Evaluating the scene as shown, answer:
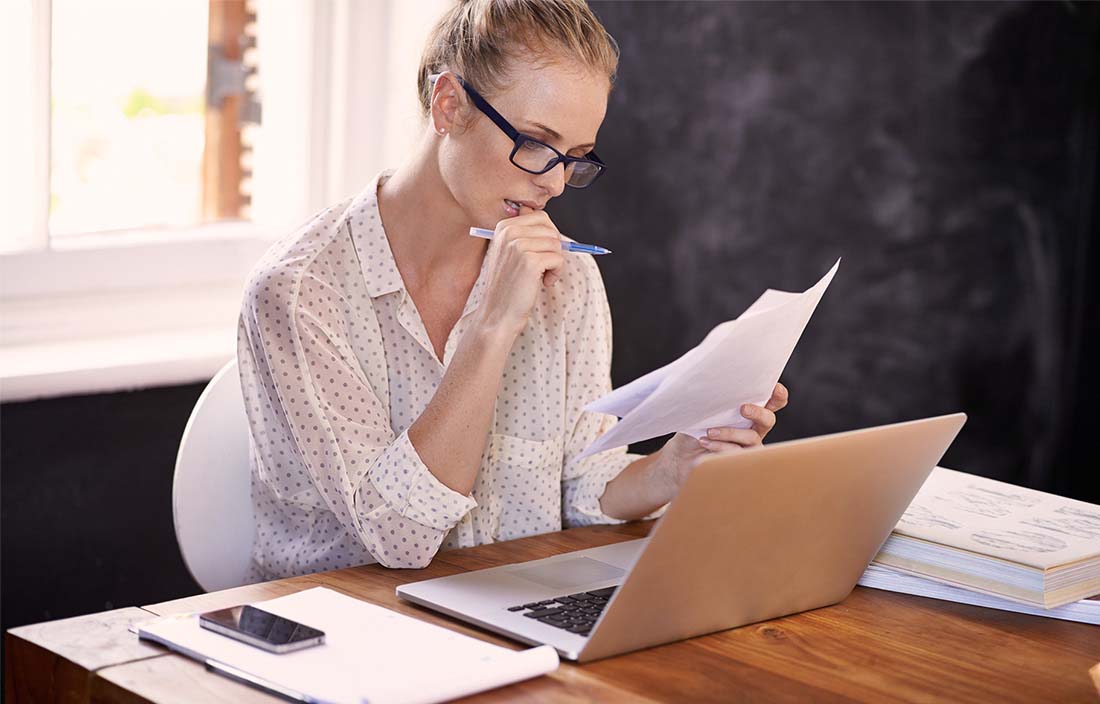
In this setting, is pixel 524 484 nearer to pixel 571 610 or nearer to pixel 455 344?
pixel 455 344

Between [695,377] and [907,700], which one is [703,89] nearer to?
[695,377]

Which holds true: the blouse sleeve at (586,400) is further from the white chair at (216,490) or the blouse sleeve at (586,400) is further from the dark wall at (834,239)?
the dark wall at (834,239)

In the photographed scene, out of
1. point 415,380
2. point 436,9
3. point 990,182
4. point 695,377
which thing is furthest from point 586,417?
point 436,9

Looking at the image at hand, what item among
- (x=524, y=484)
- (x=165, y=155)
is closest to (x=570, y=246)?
(x=524, y=484)

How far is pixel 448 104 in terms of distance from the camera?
62.9 inches

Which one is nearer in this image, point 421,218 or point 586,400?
point 421,218

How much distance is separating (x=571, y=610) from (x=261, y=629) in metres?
0.28

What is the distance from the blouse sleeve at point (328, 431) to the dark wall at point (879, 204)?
1.12 m

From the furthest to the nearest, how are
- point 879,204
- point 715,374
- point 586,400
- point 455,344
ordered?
point 879,204 → point 586,400 → point 455,344 → point 715,374

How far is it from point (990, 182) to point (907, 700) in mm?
1349

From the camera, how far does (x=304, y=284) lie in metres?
1.53

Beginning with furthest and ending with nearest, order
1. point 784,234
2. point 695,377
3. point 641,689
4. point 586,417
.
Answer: point 784,234
point 586,417
point 695,377
point 641,689

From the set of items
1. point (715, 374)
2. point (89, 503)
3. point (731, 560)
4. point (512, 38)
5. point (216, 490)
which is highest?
point (512, 38)

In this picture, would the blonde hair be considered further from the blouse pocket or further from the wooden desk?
the wooden desk
